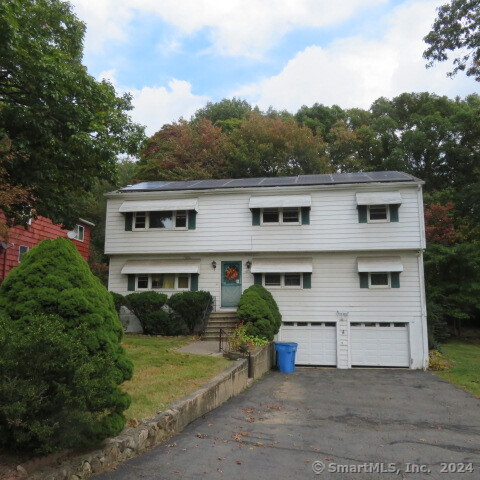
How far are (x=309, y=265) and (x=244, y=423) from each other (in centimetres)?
1042

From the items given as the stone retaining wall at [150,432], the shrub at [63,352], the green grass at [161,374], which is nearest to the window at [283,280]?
the green grass at [161,374]

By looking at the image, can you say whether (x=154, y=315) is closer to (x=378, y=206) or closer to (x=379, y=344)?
(x=379, y=344)

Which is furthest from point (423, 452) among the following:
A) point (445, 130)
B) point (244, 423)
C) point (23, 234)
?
point (445, 130)

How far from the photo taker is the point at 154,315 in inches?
650

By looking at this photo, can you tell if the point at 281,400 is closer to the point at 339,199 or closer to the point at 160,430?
the point at 160,430

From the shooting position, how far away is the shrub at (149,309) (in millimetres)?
16500

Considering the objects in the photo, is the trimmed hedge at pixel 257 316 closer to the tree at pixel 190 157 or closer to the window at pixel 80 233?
the window at pixel 80 233

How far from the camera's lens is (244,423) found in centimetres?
691

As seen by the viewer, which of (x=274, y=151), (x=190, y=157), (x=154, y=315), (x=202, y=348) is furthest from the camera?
(x=274, y=151)

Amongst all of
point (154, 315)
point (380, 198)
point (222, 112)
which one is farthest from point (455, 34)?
point (222, 112)

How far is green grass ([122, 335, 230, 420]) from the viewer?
21.0 feet

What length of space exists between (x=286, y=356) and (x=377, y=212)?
23.5 ft

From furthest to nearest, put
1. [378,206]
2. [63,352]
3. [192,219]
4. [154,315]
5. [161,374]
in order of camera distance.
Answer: [192,219], [378,206], [154,315], [161,374], [63,352]

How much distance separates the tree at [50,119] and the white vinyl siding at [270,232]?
596 cm
